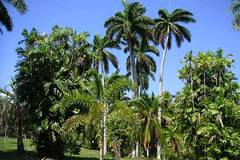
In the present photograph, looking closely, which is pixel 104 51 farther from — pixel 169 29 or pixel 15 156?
pixel 15 156

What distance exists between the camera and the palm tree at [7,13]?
31.5 metres

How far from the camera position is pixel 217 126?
40.3 meters

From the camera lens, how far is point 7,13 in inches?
1407

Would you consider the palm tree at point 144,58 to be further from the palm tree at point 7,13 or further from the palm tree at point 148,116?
the palm tree at point 7,13

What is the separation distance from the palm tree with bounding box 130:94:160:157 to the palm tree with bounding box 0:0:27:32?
62.8ft

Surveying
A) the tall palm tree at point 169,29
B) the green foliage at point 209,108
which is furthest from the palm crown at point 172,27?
the green foliage at point 209,108

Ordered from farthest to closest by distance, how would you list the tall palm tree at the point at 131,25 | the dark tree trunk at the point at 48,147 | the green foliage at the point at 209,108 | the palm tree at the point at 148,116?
1. the tall palm tree at the point at 131,25
2. the palm tree at the point at 148,116
3. the dark tree trunk at the point at 48,147
4. the green foliage at the point at 209,108

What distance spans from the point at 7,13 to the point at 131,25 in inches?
893

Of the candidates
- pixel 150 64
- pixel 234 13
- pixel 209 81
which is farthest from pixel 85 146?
pixel 234 13

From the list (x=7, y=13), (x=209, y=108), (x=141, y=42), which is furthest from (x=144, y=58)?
(x=7, y=13)

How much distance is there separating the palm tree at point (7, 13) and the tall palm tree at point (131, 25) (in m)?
21.3

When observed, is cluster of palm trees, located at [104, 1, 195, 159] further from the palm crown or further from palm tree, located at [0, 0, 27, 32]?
palm tree, located at [0, 0, 27, 32]

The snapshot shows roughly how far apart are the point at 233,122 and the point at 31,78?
19.5m

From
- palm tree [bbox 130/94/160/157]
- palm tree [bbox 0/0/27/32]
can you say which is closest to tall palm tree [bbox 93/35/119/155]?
palm tree [bbox 130/94/160/157]
